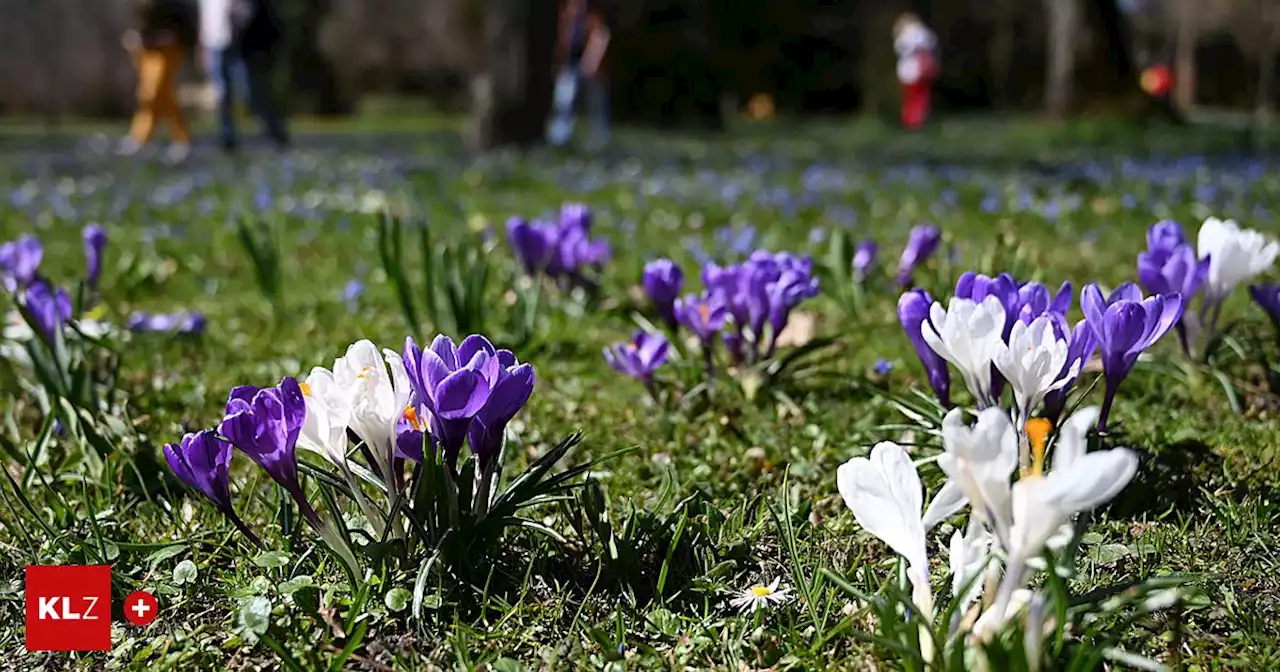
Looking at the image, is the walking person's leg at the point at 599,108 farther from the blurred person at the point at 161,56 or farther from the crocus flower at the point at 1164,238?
the crocus flower at the point at 1164,238

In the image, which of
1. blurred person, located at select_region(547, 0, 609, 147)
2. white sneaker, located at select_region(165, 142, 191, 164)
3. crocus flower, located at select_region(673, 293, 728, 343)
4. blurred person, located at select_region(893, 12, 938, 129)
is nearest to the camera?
crocus flower, located at select_region(673, 293, 728, 343)

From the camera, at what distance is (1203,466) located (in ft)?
6.98

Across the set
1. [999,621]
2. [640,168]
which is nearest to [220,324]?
[999,621]

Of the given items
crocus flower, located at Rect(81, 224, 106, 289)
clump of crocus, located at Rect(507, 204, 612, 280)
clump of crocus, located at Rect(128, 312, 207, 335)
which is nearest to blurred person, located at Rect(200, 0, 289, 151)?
clump of crocus, located at Rect(128, 312, 207, 335)

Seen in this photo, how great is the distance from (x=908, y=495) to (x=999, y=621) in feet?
0.61

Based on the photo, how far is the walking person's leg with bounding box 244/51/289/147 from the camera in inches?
430

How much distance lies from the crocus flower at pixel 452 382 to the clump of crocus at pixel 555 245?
176 cm

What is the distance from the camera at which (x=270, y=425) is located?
1575 mm

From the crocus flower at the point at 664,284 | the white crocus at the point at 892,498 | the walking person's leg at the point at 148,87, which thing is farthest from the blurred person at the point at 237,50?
the white crocus at the point at 892,498

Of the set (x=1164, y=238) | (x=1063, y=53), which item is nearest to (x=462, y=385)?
(x=1164, y=238)

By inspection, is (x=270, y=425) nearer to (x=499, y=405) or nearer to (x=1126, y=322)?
(x=499, y=405)

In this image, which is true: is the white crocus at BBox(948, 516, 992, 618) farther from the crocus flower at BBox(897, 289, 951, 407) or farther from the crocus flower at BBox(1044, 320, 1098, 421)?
the crocus flower at BBox(897, 289, 951, 407)

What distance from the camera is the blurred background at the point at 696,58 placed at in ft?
50.3

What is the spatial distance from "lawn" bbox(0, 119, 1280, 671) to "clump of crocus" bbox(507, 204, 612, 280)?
0.04 meters
